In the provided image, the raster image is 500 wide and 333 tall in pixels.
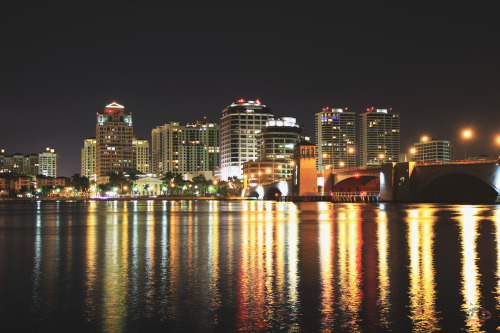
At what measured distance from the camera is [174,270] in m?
23.5

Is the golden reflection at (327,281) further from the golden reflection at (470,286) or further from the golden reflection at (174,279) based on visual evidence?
the golden reflection at (174,279)

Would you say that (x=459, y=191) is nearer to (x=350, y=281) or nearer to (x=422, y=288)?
(x=350, y=281)

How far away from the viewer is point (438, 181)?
120375 mm

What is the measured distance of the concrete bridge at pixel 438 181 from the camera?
4085 inches

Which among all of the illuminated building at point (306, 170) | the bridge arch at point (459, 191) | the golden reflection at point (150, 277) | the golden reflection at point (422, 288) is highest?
the illuminated building at point (306, 170)

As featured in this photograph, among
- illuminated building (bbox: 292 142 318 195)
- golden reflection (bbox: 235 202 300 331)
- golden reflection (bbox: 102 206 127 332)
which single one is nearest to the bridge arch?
illuminated building (bbox: 292 142 318 195)

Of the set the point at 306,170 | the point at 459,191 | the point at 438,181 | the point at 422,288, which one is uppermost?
the point at 306,170

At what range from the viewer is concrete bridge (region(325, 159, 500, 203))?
104 m

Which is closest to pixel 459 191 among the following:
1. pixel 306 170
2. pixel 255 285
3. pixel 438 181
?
pixel 438 181

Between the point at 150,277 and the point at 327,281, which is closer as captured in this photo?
the point at 327,281

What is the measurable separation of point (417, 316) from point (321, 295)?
11.8 feet

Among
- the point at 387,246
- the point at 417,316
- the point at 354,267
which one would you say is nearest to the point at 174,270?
the point at 354,267

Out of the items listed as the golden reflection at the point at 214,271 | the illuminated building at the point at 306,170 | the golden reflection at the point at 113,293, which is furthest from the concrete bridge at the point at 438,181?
the golden reflection at the point at 113,293

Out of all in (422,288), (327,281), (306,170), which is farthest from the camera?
Result: (306,170)
